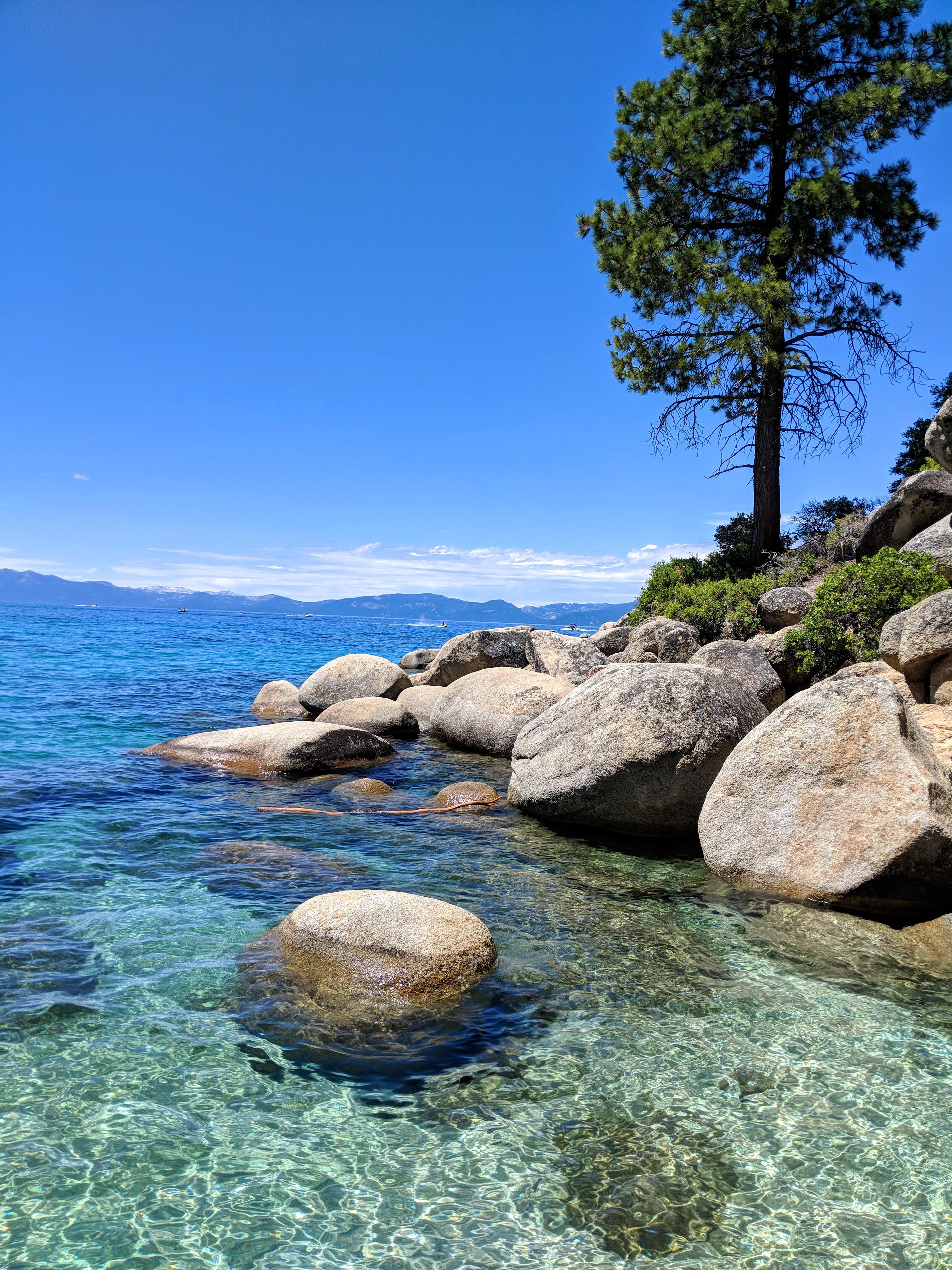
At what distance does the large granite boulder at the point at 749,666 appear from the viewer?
11.6m

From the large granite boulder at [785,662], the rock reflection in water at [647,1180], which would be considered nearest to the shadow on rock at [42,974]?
the rock reflection in water at [647,1180]

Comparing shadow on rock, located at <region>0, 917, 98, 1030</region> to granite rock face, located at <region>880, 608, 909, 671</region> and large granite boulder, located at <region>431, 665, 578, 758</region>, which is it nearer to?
large granite boulder, located at <region>431, 665, 578, 758</region>

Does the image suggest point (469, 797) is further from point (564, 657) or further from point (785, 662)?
point (785, 662)

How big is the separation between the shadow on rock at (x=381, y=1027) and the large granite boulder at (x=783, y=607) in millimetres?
11789

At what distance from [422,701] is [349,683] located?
1568 mm

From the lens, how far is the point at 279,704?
17.7 m

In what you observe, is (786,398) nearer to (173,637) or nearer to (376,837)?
(376,837)

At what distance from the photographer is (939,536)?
1264 cm

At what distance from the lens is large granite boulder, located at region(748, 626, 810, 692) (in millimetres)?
13000

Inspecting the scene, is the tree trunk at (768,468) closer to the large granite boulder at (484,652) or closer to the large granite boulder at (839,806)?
the large granite boulder at (484,652)

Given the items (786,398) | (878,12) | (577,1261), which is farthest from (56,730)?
(878,12)

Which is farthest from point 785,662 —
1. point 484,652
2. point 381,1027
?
point 381,1027

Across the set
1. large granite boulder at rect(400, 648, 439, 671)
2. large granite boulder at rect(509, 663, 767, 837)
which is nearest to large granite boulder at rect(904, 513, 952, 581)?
large granite boulder at rect(509, 663, 767, 837)

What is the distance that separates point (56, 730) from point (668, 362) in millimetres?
16826
